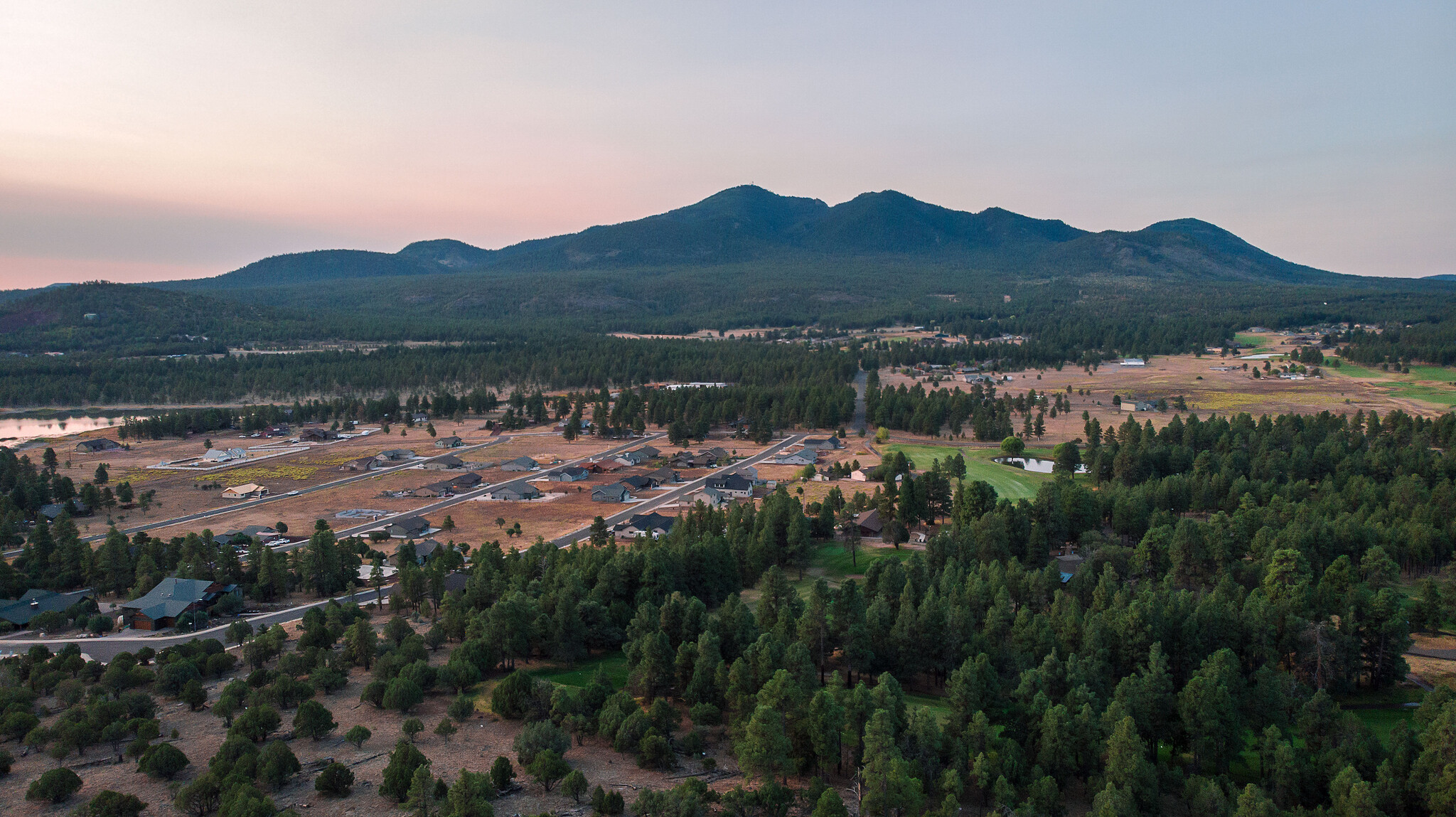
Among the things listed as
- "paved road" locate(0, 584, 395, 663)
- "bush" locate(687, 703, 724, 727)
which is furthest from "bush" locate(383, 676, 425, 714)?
"bush" locate(687, 703, 724, 727)

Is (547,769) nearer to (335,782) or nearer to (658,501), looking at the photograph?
(335,782)

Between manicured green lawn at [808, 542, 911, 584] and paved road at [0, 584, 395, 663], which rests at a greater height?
paved road at [0, 584, 395, 663]

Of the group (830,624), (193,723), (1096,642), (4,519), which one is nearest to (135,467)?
(4,519)

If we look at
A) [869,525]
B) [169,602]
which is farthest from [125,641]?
[869,525]

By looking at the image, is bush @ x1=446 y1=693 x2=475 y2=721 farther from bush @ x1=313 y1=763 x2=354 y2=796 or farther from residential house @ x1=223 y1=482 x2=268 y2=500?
residential house @ x1=223 y1=482 x2=268 y2=500

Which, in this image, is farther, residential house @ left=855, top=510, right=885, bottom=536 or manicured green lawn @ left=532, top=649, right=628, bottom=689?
residential house @ left=855, top=510, right=885, bottom=536

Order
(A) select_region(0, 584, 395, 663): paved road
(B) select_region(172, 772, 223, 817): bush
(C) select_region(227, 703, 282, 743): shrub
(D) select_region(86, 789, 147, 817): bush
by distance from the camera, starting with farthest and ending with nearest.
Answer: (A) select_region(0, 584, 395, 663): paved road
(C) select_region(227, 703, 282, 743): shrub
(B) select_region(172, 772, 223, 817): bush
(D) select_region(86, 789, 147, 817): bush
